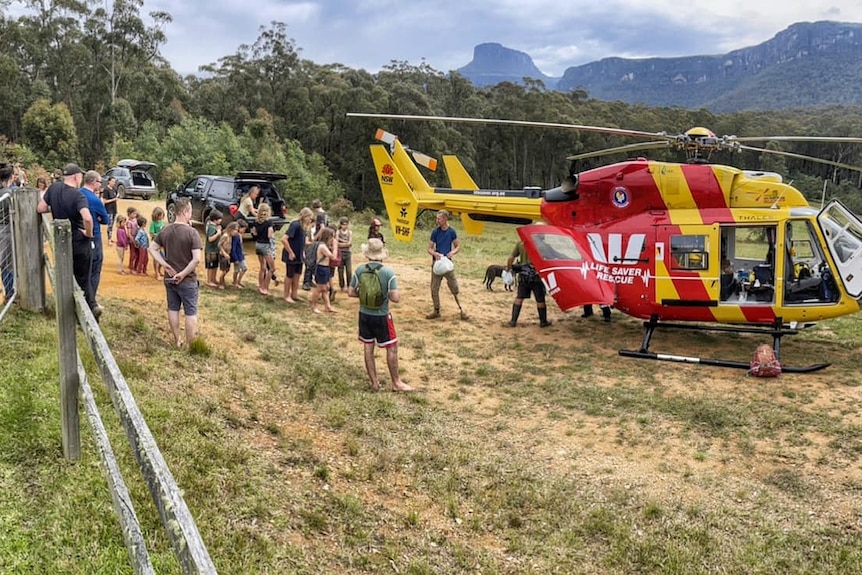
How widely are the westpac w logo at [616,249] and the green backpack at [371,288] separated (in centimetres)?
384

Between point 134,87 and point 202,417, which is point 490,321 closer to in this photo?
point 202,417

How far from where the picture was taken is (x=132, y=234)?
11.2 m

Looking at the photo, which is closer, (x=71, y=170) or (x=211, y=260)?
(x=71, y=170)

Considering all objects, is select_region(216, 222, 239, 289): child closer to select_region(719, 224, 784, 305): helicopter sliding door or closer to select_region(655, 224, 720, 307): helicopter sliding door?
select_region(655, 224, 720, 307): helicopter sliding door

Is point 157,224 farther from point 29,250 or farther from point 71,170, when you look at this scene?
point 29,250

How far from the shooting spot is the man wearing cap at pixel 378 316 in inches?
261

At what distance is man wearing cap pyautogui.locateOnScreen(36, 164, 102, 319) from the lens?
241 inches

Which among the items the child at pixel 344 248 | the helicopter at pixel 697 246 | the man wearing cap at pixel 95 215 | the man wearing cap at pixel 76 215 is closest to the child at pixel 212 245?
the child at pixel 344 248

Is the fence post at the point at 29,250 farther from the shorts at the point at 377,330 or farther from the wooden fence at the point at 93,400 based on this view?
the shorts at the point at 377,330

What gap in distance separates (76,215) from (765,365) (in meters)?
7.86

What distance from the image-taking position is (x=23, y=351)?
528 centimetres

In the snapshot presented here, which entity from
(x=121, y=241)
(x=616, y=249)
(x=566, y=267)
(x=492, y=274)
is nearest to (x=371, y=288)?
(x=566, y=267)

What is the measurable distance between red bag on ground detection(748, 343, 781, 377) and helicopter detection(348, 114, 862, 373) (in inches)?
6.8

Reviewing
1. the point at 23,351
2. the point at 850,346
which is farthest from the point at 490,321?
the point at 23,351
